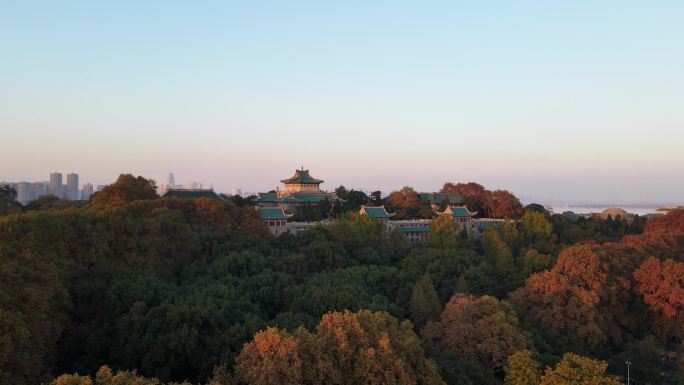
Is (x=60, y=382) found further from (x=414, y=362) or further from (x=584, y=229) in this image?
(x=584, y=229)

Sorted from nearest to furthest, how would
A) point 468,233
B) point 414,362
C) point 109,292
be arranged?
point 414,362 < point 109,292 < point 468,233

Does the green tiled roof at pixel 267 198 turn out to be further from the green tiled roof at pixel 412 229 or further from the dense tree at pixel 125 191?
the dense tree at pixel 125 191

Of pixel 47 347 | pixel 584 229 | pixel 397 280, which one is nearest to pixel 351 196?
pixel 584 229

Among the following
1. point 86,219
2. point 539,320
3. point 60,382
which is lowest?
point 539,320

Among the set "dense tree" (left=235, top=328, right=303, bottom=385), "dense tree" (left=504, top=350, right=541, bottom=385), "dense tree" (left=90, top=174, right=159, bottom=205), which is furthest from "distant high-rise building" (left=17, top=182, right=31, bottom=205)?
"dense tree" (left=504, top=350, right=541, bottom=385)

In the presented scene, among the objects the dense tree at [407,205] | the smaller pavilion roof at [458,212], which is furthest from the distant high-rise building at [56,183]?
the smaller pavilion roof at [458,212]
